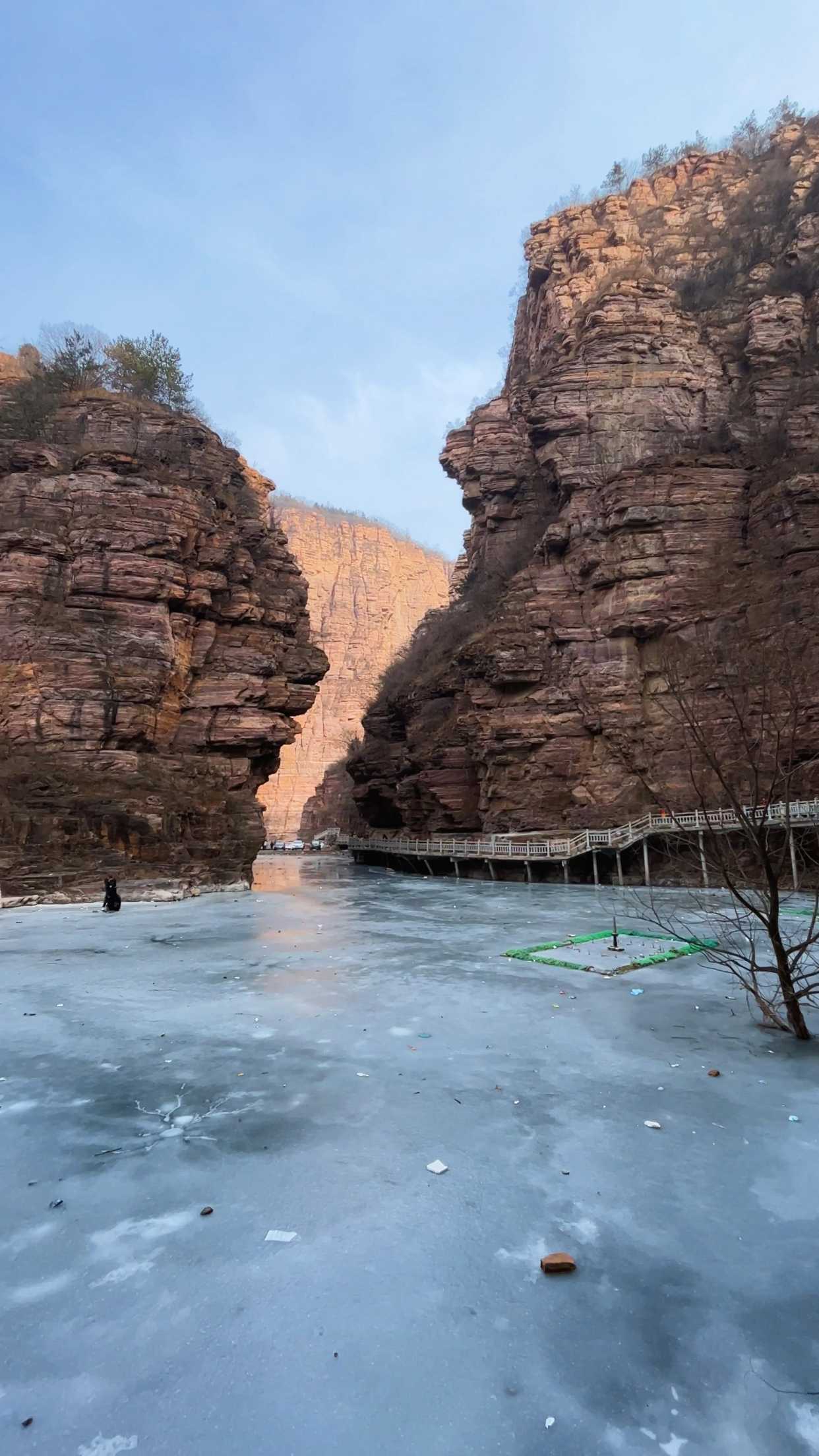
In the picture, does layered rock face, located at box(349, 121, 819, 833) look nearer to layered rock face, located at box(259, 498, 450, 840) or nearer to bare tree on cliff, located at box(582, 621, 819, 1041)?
bare tree on cliff, located at box(582, 621, 819, 1041)

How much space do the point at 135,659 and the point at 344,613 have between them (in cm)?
11026

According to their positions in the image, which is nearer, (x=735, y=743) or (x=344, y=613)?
(x=735, y=743)

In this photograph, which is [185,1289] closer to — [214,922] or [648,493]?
[214,922]

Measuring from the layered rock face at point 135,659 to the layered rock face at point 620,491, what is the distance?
38.8 feet

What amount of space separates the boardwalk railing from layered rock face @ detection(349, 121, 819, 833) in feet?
4.68

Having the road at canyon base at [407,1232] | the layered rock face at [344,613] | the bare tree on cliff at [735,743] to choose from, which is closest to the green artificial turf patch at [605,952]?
the bare tree on cliff at [735,743]

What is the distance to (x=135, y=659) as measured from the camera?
102ft

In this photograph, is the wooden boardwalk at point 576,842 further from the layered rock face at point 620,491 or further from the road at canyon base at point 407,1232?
the road at canyon base at point 407,1232

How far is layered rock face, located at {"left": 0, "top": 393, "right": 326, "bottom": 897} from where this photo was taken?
27.2m

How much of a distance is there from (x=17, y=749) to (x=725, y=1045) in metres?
28.2

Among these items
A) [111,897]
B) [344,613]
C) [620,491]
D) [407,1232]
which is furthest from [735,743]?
[344,613]

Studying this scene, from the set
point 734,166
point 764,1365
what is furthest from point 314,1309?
point 734,166

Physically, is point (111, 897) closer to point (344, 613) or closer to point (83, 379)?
point (83, 379)

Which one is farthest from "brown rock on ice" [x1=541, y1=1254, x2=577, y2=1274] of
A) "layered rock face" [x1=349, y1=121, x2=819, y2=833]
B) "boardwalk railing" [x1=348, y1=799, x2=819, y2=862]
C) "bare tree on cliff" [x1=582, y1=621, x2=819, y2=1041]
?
"layered rock face" [x1=349, y1=121, x2=819, y2=833]
